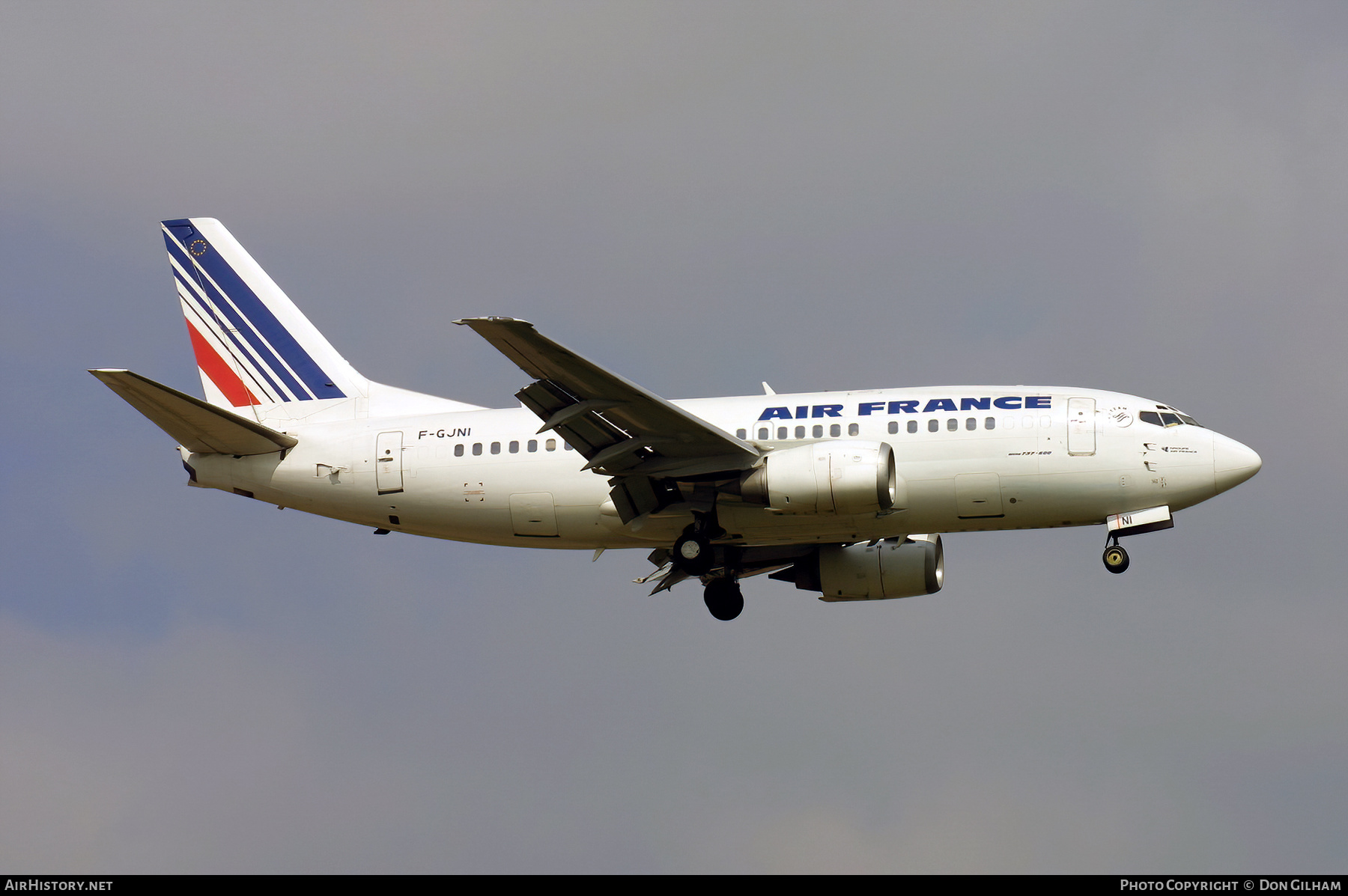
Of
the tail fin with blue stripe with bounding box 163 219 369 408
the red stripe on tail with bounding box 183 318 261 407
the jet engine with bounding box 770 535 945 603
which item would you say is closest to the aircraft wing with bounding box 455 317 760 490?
the jet engine with bounding box 770 535 945 603

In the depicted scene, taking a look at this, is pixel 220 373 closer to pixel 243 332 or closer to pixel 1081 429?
pixel 243 332

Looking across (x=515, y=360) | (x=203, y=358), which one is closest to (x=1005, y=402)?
(x=515, y=360)

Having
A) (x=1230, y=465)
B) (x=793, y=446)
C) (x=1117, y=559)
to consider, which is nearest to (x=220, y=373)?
Result: (x=793, y=446)

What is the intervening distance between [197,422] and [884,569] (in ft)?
57.9

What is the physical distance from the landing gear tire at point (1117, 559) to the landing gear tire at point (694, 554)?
30.0ft

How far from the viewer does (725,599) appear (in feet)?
141

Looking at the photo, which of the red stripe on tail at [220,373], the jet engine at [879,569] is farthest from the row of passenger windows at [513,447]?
the jet engine at [879,569]

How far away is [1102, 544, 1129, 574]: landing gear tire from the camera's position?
3750 cm

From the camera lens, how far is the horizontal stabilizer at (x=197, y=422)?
3741 cm

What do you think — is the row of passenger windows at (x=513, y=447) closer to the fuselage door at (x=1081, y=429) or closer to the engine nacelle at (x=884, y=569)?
the engine nacelle at (x=884, y=569)
